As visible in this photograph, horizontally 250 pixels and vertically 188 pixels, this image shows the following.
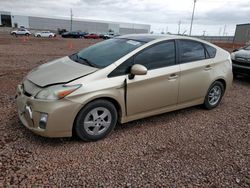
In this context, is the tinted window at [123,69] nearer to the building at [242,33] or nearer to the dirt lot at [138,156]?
the dirt lot at [138,156]

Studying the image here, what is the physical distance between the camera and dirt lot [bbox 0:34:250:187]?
2600 millimetres

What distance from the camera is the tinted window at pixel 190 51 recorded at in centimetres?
415

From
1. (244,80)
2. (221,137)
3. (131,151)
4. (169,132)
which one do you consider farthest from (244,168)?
(244,80)

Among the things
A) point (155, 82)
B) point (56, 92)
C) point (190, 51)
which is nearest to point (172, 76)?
point (155, 82)

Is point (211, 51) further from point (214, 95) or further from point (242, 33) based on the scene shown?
point (242, 33)

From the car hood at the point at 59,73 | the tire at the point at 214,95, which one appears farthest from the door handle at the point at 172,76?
the car hood at the point at 59,73

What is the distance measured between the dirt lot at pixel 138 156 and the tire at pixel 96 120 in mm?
136

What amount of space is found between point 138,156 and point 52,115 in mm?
1259

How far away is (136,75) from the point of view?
3.46 m

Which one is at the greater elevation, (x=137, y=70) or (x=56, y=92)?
(x=137, y=70)

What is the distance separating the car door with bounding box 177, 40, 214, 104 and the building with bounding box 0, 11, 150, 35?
93.2m

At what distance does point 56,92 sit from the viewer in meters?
2.96

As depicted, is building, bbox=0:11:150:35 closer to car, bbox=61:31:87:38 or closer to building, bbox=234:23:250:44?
car, bbox=61:31:87:38

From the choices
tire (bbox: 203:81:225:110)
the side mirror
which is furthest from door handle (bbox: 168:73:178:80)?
tire (bbox: 203:81:225:110)
